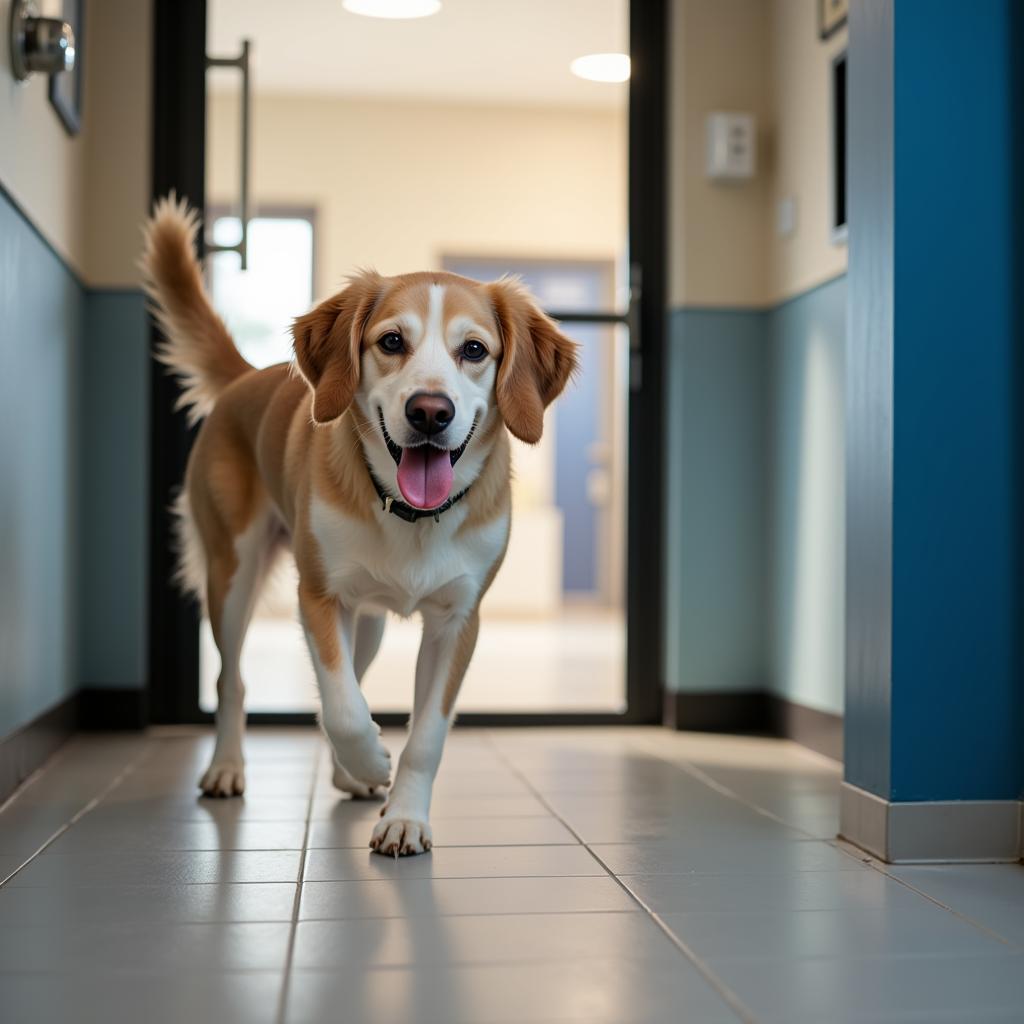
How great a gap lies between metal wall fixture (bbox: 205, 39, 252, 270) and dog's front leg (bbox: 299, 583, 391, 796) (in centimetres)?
176

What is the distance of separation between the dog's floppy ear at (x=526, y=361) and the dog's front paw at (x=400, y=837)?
696 mm

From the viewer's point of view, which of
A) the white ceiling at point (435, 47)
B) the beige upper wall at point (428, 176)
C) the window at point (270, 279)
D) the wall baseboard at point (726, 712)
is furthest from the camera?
the window at point (270, 279)

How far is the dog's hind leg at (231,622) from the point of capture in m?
2.97

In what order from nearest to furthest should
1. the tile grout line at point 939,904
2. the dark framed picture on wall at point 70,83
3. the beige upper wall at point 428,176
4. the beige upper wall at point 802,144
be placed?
the tile grout line at point 939,904 → the dark framed picture on wall at point 70,83 → the beige upper wall at point 802,144 → the beige upper wall at point 428,176

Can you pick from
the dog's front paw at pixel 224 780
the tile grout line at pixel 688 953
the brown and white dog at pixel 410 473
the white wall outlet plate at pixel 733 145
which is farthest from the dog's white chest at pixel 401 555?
the white wall outlet plate at pixel 733 145

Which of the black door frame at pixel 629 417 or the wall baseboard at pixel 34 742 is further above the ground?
the black door frame at pixel 629 417

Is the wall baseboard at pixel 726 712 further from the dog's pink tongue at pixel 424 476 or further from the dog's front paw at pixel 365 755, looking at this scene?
the dog's pink tongue at pixel 424 476

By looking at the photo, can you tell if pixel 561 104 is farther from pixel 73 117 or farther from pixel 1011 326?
pixel 1011 326

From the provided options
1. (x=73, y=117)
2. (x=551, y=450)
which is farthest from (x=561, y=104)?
(x=73, y=117)

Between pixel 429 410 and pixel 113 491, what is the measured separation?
2.04m

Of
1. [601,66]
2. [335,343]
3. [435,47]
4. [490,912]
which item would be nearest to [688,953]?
[490,912]

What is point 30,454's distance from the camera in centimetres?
319

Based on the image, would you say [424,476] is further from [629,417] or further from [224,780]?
[629,417]

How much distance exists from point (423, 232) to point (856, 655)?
6629mm
